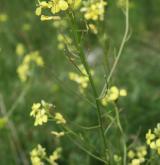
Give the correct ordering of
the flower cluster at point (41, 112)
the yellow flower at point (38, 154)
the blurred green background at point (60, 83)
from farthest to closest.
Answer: the blurred green background at point (60, 83) → the yellow flower at point (38, 154) → the flower cluster at point (41, 112)

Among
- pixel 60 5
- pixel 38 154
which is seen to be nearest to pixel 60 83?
pixel 38 154

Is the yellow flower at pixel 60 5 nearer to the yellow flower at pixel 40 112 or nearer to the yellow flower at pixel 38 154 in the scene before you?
the yellow flower at pixel 40 112

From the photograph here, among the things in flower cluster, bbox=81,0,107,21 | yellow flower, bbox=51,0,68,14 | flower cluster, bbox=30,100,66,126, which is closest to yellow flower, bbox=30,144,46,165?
flower cluster, bbox=30,100,66,126

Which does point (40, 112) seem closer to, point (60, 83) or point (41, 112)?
point (41, 112)

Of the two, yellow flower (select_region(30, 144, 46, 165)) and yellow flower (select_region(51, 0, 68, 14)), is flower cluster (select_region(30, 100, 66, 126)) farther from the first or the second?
yellow flower (select_region(51, 0, 68, 14))

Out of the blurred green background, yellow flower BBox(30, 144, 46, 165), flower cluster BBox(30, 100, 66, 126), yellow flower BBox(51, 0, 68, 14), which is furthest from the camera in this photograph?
the blurred green background

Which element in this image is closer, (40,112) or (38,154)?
(40,112)

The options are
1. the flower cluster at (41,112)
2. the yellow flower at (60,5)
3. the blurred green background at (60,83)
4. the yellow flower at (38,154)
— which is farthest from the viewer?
the blurred green background at (60,83)

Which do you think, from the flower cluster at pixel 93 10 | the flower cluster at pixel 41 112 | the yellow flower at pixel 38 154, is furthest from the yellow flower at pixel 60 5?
the yellow flower at pixel 38 154
